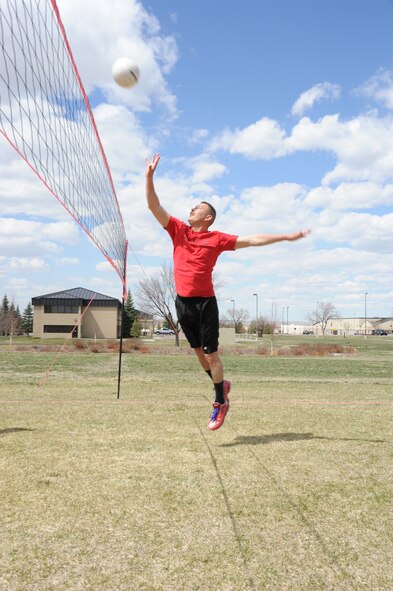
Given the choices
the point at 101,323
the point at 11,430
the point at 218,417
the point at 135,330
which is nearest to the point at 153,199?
the point at 218,417

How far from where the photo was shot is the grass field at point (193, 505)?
8.81 feet

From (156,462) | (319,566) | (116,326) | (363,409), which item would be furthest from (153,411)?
(116,326)

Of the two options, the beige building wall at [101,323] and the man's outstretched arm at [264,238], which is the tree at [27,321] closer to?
the beige building wall at [101,323]

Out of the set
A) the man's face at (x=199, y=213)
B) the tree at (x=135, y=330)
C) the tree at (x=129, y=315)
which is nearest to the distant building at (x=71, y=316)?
the tree at (x=135, y=330)

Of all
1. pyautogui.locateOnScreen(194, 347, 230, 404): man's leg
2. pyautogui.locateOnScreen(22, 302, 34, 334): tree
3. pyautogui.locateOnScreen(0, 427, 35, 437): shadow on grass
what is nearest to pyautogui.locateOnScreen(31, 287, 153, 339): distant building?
pyautogui.locateOnScreen(22, 302, 34, 334): tree

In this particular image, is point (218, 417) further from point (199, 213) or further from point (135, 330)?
point (135, 330)

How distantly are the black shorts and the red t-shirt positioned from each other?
9 cm

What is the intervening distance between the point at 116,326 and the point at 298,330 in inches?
4831

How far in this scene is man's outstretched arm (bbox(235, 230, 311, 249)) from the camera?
5.02 metres

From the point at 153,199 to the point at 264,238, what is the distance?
1308mm

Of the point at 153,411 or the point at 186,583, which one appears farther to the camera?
the point at 153,411

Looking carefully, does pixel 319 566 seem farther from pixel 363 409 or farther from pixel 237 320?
pixel 237 320

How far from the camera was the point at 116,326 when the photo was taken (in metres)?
72.4

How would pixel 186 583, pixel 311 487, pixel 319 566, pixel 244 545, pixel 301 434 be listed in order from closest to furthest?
pixel 186 583, pixel 319 566, pixel 244 545, pixel 311 487, pixel 301 434
